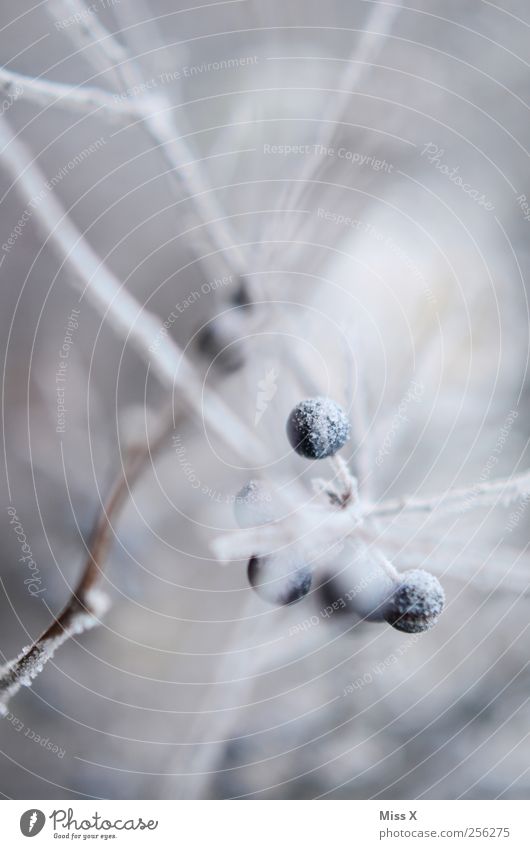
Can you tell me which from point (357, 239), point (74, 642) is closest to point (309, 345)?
point (357, 239)

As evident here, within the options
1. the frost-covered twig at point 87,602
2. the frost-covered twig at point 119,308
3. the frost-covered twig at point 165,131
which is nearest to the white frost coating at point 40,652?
the frost-covered twig at point 87,602

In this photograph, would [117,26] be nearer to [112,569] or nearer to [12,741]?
[112,569]

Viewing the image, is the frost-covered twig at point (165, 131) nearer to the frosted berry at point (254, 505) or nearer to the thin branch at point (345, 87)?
the thin branch at point (345, 87)
